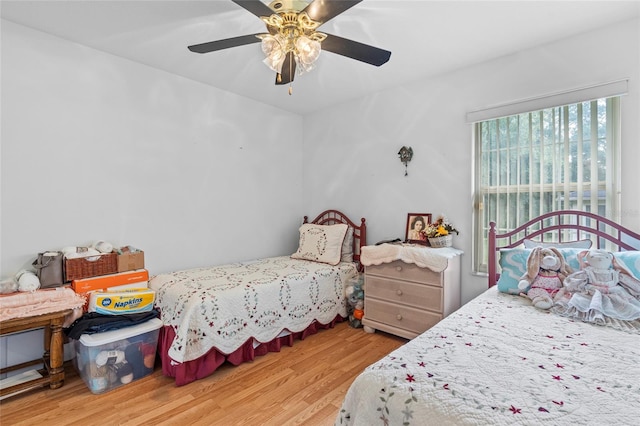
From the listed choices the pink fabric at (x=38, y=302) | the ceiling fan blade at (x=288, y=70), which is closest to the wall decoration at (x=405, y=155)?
the ceiling fan blade at (x=288, y=70)

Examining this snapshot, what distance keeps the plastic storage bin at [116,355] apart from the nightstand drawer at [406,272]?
1853 millimetres

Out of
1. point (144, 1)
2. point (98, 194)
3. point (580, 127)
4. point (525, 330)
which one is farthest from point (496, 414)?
point (98, 194)

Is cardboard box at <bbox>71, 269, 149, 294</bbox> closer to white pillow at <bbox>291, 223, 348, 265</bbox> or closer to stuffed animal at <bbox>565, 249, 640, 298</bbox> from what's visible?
white pillow at <bbox>291, 223, 348, 265</bbox>

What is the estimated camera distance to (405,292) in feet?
8.91

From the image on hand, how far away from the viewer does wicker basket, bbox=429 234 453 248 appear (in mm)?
2754

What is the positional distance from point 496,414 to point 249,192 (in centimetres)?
314

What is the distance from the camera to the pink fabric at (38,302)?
6.14ft

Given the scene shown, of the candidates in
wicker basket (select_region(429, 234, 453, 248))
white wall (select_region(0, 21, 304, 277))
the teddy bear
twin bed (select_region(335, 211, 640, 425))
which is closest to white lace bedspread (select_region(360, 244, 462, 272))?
wicker basket (select_region(429, 234, 453, 248))

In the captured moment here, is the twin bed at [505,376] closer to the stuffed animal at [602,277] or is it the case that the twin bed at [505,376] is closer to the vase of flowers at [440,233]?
the stuffed animal at [602,277]

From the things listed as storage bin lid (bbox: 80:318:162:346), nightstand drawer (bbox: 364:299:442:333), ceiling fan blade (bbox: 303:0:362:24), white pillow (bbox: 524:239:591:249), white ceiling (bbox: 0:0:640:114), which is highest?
white ceiling (bbox: 0:0:640:114)

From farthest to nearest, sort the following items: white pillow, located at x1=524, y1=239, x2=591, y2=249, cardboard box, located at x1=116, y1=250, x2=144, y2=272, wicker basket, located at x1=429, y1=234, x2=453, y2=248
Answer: wicker basket, located at x1=429, y1=234, x2=453, y2=248
cardboard box, located at x1=116, y1=250, x2=144, y2=272
white pillow, located at x1=524, y1=239, x2=591, y2=249

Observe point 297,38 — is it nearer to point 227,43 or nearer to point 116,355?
point 227,43

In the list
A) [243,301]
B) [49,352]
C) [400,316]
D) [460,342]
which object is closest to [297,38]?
[460,342]

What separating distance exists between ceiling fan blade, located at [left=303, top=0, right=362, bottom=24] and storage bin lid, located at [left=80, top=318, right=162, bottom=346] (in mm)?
2251
